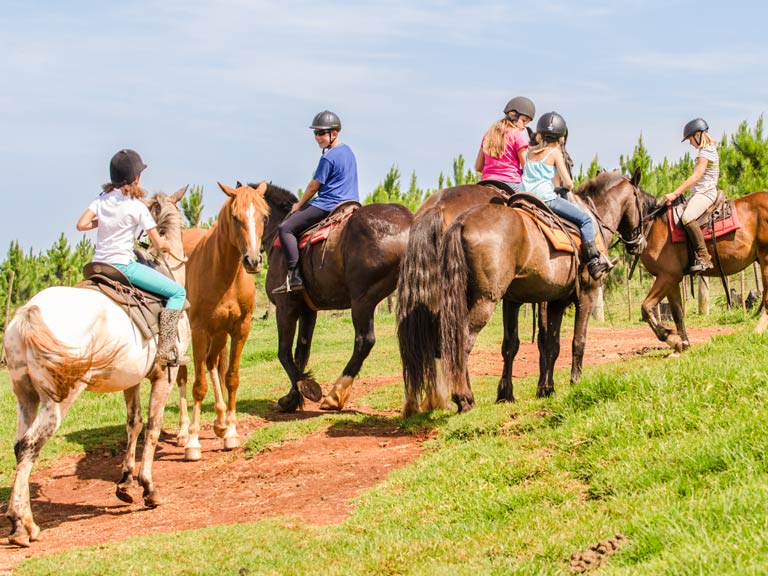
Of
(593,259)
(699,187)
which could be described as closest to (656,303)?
(699,187)

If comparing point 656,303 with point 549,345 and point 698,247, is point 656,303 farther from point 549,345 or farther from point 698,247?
point 549,345

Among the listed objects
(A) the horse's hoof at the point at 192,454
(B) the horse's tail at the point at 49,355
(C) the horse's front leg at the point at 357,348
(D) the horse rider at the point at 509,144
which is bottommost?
(A) the horse's hoof at the point at 192,454

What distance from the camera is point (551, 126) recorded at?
32.7 ft

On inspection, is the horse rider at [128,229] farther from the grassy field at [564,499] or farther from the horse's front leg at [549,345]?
the horse's front leg at [549,345]

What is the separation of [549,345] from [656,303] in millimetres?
3767

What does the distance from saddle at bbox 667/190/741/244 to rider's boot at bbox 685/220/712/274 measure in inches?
4.4

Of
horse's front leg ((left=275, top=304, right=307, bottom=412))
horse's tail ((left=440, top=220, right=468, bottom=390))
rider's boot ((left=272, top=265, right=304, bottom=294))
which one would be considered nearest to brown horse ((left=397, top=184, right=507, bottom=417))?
horse's tail ((left=440, top=220, right=468, bottom=390))

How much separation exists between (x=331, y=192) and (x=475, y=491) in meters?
6.02

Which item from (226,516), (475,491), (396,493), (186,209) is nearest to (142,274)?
(226,516)

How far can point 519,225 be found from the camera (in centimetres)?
927

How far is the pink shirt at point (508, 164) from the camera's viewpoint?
1049cm

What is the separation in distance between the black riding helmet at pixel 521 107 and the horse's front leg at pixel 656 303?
153 inches

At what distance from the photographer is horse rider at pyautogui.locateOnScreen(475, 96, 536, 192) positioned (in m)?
10.4

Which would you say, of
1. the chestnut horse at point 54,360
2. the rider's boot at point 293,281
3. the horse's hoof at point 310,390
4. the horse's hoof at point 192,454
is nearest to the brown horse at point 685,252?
the horse's hoof at point 310,390
